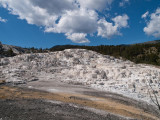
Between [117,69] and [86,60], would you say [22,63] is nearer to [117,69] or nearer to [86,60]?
[86,60]

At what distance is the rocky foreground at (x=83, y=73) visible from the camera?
80.1 feet

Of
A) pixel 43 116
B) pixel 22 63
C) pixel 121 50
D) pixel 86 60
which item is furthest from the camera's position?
pixel 121 50

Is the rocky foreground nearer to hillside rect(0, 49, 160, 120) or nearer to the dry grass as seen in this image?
hillside rect(0, 49, 160, 120)

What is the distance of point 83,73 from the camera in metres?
32.7

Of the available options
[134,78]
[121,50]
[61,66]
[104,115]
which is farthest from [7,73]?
[121,50]

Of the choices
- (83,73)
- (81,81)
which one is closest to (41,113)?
(81,81)

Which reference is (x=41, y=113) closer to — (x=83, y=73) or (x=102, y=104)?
(x=102, y=104)

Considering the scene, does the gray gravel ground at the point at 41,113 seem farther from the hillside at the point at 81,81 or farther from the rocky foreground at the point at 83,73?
the rocky foreground at the point at 83,73

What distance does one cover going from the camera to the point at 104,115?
12.0 m

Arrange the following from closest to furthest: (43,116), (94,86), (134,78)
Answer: (43,116), (94,86), (134,78)

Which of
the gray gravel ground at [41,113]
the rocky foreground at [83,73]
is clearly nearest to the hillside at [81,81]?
the rocky foreground at [83,73]

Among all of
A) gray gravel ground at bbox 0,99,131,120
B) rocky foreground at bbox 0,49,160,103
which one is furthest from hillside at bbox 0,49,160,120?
gray gravel ground at bbox 0,99,131,120

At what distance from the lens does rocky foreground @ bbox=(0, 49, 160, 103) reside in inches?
961

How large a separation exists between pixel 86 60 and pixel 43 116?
1355 inches
